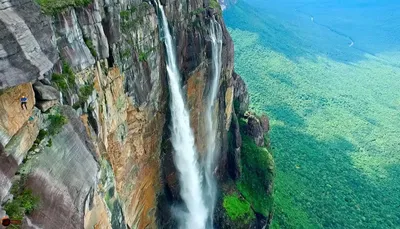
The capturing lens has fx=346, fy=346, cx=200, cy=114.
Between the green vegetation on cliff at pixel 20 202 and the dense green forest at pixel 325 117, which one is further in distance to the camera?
the dense green forest at pixel 325 117

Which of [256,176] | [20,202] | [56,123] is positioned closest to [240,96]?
[256,176]

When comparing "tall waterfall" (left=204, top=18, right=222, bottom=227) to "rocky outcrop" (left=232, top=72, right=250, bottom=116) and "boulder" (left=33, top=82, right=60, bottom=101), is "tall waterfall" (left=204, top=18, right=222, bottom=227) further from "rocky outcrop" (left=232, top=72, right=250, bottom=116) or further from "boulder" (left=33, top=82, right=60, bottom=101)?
"boulder" (left=33, top=82, right=60, bottom=101)

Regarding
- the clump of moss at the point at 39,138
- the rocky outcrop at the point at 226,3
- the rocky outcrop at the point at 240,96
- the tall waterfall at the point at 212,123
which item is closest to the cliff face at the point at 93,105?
the clump of moss at the point at 39,138

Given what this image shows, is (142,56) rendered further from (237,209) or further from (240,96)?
(240,96)

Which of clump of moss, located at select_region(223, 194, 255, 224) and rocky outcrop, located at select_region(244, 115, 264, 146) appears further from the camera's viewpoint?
rocky outcrop, located at select_region(244, 115, 264, 146)

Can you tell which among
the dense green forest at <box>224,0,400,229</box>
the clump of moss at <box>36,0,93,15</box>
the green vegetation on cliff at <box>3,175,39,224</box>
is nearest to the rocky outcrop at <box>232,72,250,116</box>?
the dense green forest at <box>224,0,400,229</box>

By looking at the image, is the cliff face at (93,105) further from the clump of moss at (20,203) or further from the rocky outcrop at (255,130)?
the rocky outcrop at (255,130)
